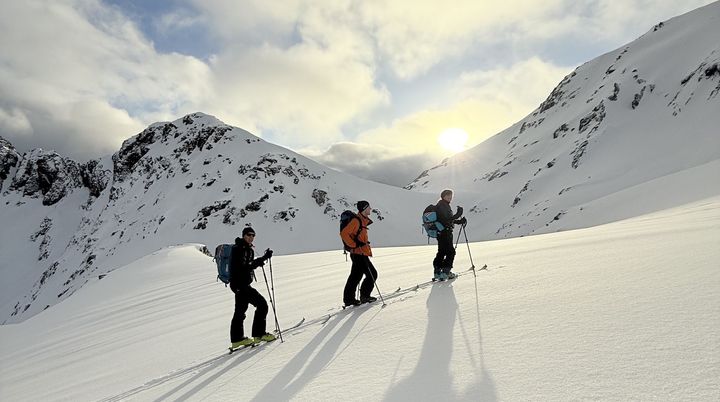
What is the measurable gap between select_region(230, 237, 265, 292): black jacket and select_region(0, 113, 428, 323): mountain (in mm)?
55059

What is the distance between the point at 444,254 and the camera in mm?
8539

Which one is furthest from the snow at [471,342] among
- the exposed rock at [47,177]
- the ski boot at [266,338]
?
the exposed rock at [47,177]

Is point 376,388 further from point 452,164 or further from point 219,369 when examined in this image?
point 452,164

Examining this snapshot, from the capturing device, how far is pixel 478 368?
3.53 m

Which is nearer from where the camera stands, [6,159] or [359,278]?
[359,278]

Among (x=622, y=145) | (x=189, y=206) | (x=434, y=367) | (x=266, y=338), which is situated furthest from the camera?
(x=189, y=206)

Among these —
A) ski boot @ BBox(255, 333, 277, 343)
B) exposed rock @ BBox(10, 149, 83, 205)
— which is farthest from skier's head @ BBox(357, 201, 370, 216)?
exposed rock @ BBox(10, 149, 83, 205)

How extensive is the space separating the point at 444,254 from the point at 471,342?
172 inches

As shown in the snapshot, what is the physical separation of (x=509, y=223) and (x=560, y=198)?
25.6 ft

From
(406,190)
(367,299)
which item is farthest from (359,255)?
(406,190)

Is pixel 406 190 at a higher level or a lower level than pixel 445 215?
higher

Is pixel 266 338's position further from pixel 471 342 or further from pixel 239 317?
pixel 471 342

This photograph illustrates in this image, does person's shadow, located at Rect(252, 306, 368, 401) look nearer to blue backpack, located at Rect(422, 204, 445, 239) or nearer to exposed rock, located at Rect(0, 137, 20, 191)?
blue backpack, located at Rect(422, 204, 445, 239)

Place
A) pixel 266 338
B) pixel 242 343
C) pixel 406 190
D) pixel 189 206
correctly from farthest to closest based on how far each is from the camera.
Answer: pixel 406 190
pixel 189 206
pixel 266 338
pixel 242 343
